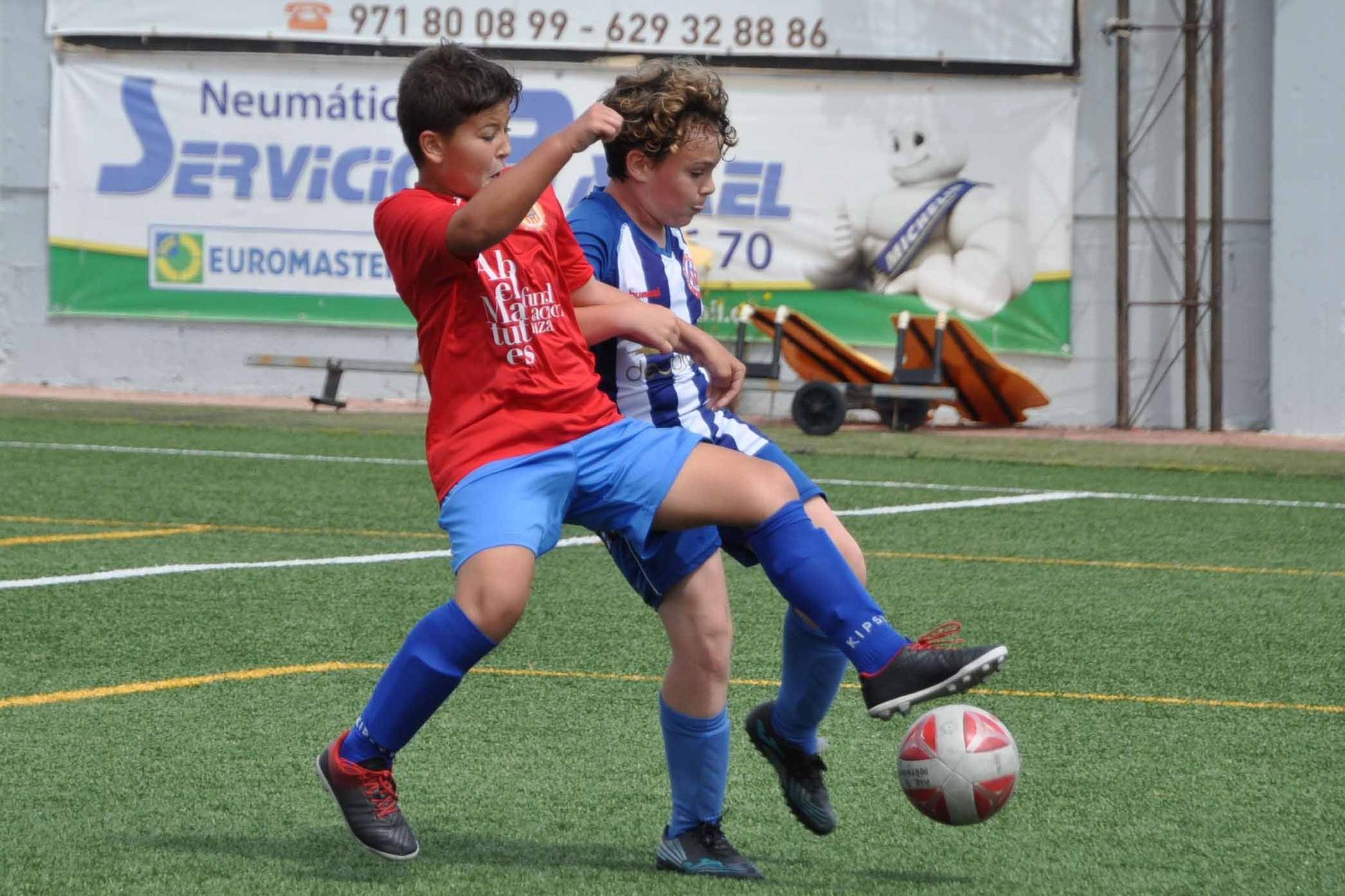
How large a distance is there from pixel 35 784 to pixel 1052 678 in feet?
9.86

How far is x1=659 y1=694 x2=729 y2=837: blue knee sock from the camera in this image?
3936mm

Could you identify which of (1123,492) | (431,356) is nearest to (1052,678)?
(431,356)

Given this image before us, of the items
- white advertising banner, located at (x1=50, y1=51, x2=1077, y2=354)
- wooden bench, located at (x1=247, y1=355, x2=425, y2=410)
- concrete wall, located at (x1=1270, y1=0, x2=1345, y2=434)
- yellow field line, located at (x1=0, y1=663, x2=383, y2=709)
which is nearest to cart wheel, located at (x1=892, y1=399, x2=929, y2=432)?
white advertising banner, located at (x1=50, y1=51, x2=1077, y2=354)

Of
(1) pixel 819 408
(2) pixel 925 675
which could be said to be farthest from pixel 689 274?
(1) pixel 819 408

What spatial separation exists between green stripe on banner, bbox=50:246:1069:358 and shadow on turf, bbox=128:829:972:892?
15320mm

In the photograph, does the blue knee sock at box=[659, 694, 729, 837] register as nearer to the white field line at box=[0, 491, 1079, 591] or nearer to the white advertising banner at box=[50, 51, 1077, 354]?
the white field line at box=[0, 491, 1079, 591]

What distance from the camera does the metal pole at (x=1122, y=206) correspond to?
18.6 metres

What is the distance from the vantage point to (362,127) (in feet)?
66.7

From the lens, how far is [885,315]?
759 inches

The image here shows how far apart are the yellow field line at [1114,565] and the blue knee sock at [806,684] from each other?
460 cm

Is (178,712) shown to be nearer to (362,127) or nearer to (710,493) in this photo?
(710,493)

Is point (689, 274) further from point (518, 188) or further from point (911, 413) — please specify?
point (911, 413)

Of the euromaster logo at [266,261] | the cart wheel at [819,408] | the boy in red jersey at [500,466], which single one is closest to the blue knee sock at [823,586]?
the boy in red jersey at [500,466]

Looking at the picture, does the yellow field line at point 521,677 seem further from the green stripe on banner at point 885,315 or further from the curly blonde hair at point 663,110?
the green stripe on banner at point 885,315
